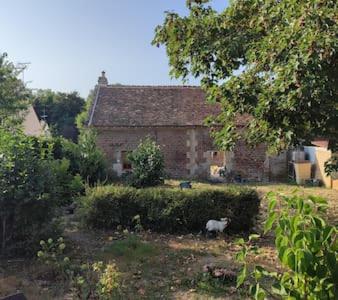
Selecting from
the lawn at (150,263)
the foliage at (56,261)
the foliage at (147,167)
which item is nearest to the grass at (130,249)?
the lawn at (150,263)

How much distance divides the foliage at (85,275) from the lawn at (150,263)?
191mm

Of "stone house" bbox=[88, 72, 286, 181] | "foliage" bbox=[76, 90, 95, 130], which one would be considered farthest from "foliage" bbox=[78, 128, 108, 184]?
"foliage" bbox=[76, 90, 95, 130]

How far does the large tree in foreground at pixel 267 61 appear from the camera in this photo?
5.41 m

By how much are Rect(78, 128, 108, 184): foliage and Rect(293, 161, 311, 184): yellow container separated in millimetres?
10098

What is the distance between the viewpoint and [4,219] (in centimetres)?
712

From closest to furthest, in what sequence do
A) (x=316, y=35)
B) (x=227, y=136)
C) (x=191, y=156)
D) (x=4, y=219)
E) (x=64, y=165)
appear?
1. (x=316, y=35)
2. (x=4, y=219)
3. (x=227, y=136)
4. (x=64, y=165)
5. (x=191, y=156)

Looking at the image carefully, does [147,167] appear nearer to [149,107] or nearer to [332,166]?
[149,107]

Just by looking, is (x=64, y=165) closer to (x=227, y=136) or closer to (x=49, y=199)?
(x=49, y=199)

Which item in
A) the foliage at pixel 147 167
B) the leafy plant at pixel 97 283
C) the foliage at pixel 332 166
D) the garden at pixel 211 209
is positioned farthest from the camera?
the foliage at pixel 147 167

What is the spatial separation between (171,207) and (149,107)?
1516cm

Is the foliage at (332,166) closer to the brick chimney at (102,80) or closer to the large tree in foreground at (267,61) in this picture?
the large tree in foreground at (267,61)

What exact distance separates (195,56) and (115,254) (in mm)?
4421

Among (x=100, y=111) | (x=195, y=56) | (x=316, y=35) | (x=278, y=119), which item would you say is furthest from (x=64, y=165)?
(x=100, y=111)

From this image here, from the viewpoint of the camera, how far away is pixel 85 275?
6105mm
